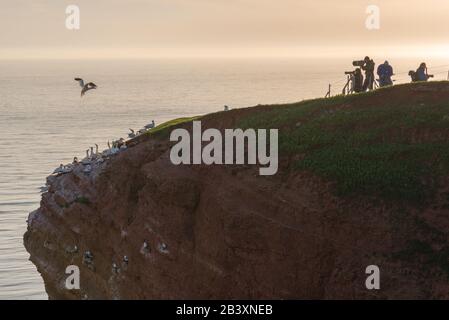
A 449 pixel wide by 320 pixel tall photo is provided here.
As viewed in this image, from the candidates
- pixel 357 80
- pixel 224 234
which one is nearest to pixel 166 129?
pixel 224 234

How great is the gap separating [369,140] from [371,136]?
0.76 feet

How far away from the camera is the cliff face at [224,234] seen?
31.2 m

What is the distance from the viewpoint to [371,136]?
36656 mm

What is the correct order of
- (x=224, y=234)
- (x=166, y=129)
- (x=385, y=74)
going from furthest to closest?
(x=385, y=74), (x=166, y=129), (x=224, y=234)

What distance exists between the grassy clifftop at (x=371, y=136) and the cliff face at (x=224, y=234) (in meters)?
0.48

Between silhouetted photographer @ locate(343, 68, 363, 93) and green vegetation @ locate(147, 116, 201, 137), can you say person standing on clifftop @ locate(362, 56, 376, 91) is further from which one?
green vegetation @ locate(147, 116, 201, 137)

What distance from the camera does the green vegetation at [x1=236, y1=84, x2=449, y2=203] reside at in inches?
1318

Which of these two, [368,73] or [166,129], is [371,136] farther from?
[368,73]

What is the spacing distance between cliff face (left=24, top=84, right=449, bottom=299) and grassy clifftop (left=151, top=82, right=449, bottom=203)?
1.57 feet

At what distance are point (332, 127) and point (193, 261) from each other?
24.5ft

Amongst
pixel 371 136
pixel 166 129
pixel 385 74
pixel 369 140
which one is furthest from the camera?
pixel 385 74

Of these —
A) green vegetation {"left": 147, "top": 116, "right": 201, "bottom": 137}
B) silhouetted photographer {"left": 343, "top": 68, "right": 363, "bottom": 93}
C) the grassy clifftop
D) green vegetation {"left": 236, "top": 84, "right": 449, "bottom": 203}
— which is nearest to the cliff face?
green vegetation {"left": 147, "top": 116, "right": 201, "bottom": 137}
